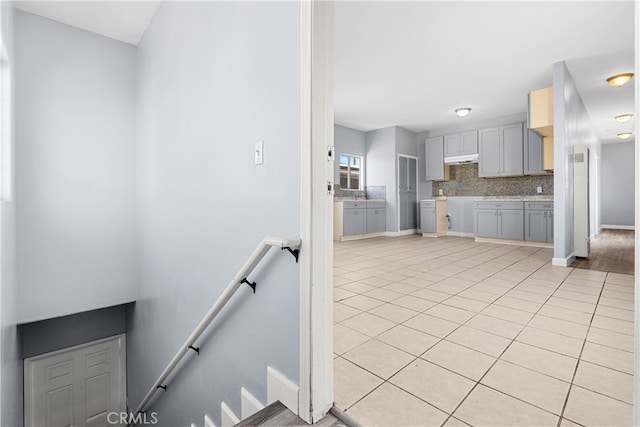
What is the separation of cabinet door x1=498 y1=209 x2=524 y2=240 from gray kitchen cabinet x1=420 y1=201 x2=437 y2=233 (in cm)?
147

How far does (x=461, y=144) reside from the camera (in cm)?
705

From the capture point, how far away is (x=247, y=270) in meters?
1.46

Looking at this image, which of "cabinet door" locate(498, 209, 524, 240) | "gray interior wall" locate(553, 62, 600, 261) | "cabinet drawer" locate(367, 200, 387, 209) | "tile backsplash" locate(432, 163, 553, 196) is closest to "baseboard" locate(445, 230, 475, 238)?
"tile backsplash" locate(432, 163, 553, 196)

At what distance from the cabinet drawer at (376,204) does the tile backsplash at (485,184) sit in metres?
1.60

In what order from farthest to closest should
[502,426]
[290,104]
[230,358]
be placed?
[230,358]
[290,104]
[502,426]

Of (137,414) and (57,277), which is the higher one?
(57,277)

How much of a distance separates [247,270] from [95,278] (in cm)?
303

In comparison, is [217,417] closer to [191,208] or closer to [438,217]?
[191,208]

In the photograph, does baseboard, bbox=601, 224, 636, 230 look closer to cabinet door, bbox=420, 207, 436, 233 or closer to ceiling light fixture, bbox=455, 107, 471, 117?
cabinet door, bbox=420, 207, 436, 233

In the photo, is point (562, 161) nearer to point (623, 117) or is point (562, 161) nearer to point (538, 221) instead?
point (538, 221)

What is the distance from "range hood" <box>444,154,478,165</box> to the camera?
6.88 meters

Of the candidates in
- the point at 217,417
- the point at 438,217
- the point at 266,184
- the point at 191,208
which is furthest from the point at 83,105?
the point at 438,217

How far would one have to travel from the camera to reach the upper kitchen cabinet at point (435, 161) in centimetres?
744

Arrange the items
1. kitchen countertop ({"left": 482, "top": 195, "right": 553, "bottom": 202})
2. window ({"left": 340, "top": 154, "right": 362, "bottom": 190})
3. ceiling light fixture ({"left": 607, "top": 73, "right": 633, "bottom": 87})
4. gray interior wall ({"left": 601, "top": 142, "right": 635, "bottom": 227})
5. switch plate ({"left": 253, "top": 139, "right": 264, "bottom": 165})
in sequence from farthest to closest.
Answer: gray interior wall ({"left": 601, "top": 142, "right": 635, "bottom": 227}), window ({"left": 340, "top": 154, "right": 362, "bottom": 190}), kitchen countertop ({"left": 482, "top": 195, "right": 553, "bottom": 202}), ceiling light fixture ({"left": 607, "top": 73, "right": 633, "bottom": 87}), switch plate ({"left": 253, "top": 139, "right": 264, "bottom": 165})
